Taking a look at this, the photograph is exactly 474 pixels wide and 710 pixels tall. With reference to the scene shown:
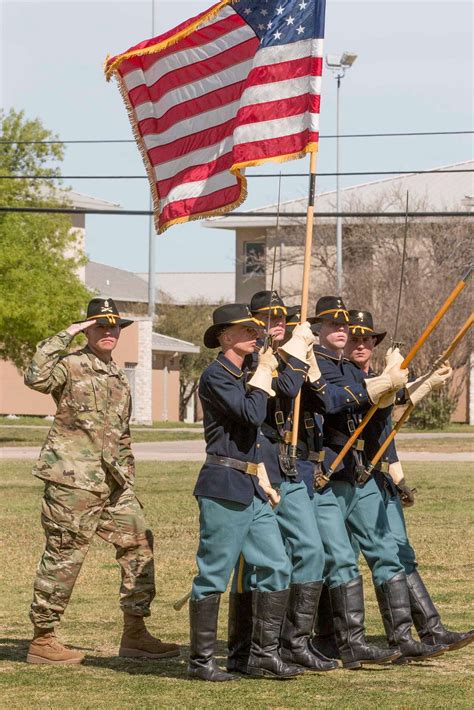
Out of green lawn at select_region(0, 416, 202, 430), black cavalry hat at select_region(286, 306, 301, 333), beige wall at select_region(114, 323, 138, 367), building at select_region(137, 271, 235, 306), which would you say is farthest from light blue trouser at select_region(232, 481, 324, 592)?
building at select_region(137, 271, 235, 306)

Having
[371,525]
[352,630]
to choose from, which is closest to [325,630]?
[352,630]

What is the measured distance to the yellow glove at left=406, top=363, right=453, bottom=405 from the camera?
30.0 ft

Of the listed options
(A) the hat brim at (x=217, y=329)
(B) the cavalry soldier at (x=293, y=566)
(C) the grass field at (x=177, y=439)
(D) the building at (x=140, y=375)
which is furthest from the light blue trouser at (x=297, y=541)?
(D) the building at (x=140, y=375)

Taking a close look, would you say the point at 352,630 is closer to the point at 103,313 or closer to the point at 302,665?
the point at 302,665

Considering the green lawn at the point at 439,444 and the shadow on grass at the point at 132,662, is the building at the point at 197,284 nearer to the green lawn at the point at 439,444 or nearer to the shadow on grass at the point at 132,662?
the green lawn at the point at 439,444

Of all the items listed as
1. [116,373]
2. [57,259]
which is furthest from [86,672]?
[57,259]

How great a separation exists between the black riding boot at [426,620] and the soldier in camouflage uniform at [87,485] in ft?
5.18

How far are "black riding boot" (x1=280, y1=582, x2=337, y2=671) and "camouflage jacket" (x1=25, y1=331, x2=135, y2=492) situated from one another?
1.43 metres

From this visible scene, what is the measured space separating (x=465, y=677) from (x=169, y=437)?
33.9 meters

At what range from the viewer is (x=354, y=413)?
896 centimetres

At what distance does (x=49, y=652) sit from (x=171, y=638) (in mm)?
1273

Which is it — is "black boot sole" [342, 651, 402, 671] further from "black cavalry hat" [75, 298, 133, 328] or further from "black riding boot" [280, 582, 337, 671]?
"black cavalry hat" [75, 298, 133, 328]

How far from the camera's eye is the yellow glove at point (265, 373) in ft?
26.6

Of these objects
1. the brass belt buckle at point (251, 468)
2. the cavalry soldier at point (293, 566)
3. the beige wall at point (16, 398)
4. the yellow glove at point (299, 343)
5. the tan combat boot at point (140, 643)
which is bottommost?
the beige wall at point (16, 398)
